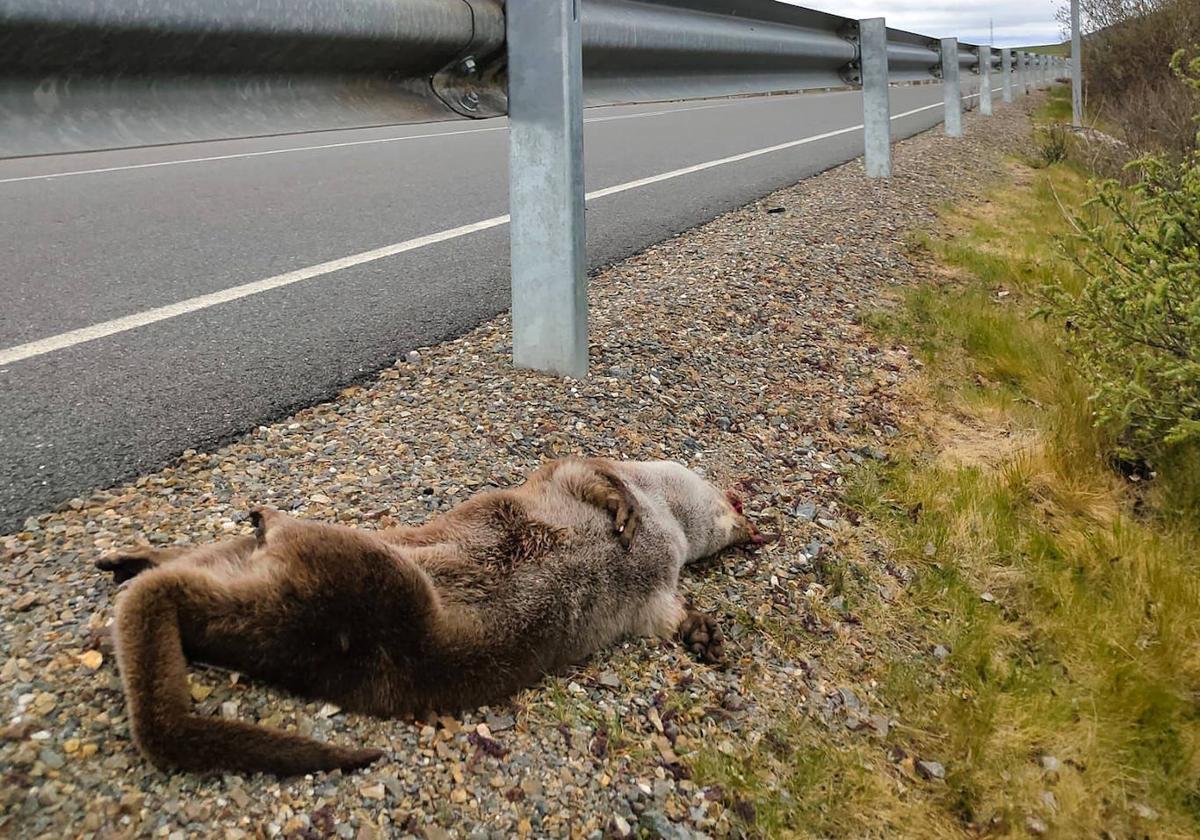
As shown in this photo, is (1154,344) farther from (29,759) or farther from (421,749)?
(29,759)

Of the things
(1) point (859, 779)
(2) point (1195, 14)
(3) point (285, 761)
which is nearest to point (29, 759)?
(3) point (285, 761)

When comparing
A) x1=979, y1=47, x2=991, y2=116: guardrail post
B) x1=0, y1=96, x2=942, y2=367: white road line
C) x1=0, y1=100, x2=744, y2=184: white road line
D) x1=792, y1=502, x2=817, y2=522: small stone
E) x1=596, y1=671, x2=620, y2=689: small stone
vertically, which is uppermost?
x1=979, y1=47, x2=991, y2=116: guardrail post

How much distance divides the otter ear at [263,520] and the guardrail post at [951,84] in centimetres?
1276

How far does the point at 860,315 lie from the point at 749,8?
234cm

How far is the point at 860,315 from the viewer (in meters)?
5.65

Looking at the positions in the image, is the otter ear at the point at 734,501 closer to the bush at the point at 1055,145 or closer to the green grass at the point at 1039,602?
the green grass at the point at 1039,602

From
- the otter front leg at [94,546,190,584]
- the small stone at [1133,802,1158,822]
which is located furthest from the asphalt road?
the small stone at [1133,802,1158,822]

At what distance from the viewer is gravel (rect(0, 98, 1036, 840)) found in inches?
77.6

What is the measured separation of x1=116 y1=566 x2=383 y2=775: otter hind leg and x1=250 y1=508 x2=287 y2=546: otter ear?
300mm

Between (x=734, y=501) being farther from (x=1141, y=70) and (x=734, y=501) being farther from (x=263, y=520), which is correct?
(x=1141, y=70)

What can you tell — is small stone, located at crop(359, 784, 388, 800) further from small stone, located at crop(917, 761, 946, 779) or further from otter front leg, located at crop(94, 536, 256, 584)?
small stone, located at crop(917, 761, 946, 779)

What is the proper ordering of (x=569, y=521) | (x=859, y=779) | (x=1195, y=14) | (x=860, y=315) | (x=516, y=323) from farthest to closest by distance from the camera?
1. (x=1195, y=14)
2. (x=860, y=315)
3. (x=516, y=323)
4. (x=569, y=521)
5. (x=859, y=779)

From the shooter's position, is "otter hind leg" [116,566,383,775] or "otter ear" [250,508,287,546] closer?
"otter hind leg" [116,566,383,775]

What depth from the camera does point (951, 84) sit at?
44.7ft
